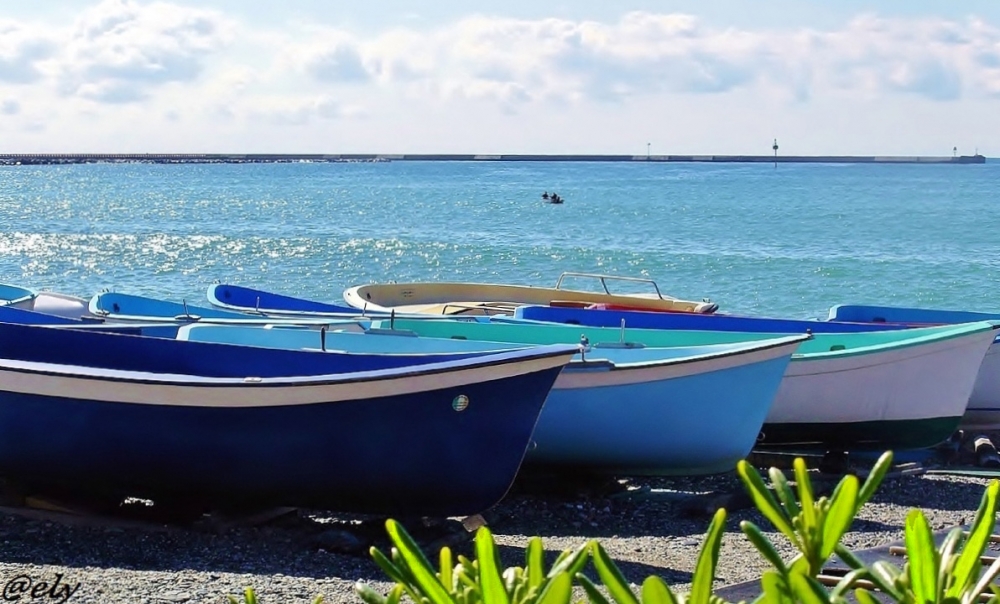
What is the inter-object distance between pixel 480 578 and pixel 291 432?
19.7 ft

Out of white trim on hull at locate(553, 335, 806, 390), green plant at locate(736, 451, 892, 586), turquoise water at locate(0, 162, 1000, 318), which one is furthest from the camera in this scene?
turquoise water at locate(0, 162, 1000, 318)

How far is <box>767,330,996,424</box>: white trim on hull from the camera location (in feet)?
33.5

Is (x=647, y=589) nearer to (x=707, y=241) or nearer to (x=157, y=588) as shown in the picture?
(x=157, y=588)

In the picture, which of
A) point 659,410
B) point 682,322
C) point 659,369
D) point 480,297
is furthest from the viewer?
point 480,297

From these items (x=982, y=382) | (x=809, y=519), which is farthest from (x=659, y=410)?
(x=809, y=519)

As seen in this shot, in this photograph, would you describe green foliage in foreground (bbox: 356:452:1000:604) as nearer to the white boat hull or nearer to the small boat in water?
the small boat in water

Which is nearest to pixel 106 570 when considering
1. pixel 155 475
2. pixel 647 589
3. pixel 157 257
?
pixel 155 475

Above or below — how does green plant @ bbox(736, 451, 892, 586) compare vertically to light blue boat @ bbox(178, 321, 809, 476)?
above

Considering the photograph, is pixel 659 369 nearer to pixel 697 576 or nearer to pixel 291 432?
pixel 291 432

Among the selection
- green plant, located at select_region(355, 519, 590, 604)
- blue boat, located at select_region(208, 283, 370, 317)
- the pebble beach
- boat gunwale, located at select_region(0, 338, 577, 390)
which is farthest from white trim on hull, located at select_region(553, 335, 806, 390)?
green plant, located at select_region(355, 519, 590, 604)

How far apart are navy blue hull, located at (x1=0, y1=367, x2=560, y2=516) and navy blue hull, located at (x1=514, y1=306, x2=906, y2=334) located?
4.31 metres

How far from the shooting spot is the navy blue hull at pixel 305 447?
729 centimetres

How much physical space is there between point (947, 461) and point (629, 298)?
4.37 meters

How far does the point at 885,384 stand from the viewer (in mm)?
10273
